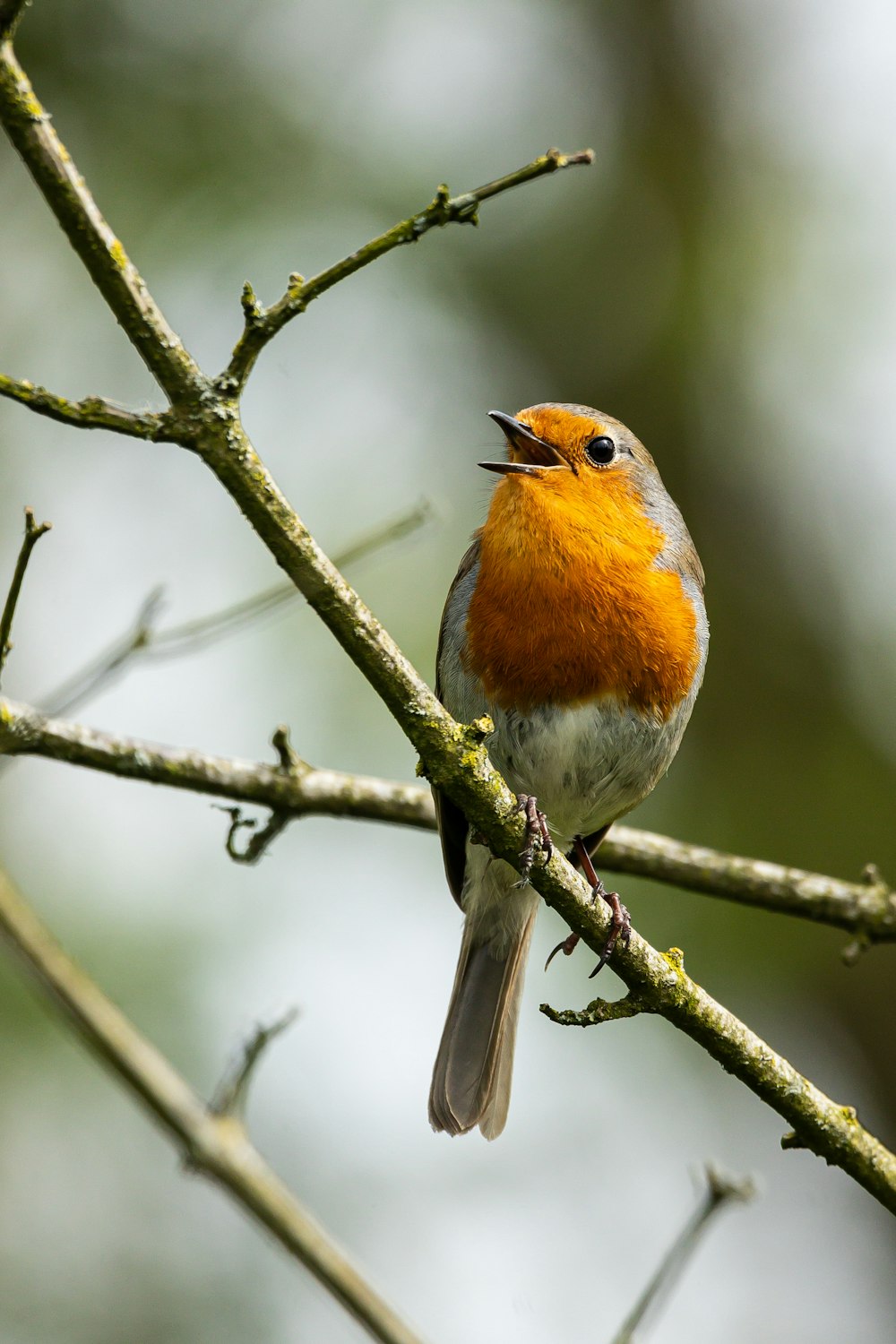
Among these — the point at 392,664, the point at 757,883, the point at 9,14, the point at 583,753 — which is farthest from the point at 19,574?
the point at 757,883

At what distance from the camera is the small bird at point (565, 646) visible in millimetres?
3801

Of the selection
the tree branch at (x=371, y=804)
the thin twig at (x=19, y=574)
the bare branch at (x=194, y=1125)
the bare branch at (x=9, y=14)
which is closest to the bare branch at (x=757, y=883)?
the tree branch at (x=371, y=804)

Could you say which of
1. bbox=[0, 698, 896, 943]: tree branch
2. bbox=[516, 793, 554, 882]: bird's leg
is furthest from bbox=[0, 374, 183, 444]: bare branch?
bbox=[0, 698, 896, 943]: tree branch

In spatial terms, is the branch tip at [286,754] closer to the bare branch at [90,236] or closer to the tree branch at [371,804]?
the tree branch at [371,804]

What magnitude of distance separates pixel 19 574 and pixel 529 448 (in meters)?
2.00

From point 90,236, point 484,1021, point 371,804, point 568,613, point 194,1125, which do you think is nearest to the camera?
point 90,236

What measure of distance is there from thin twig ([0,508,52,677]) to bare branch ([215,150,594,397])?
49 centimetres

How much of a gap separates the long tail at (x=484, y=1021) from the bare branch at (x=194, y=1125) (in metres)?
1.35

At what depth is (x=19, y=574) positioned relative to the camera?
8.56 feet

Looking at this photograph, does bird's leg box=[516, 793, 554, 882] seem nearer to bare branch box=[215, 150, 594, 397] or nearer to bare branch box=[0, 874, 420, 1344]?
bare branch box=[0, 874, 420, 1344]

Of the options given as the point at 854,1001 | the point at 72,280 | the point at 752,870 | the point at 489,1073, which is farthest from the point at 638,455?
the point at 72,280

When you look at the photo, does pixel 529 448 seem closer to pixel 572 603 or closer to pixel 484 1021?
pixel 572 603

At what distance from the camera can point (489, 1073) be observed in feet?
14.0

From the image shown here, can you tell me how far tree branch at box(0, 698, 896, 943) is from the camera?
3488 millimetres
